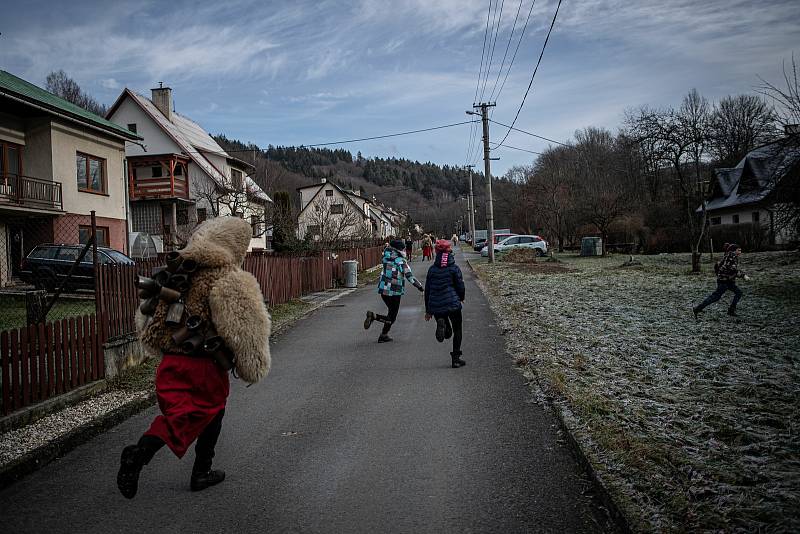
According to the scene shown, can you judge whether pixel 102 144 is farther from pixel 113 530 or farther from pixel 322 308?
pixel 113 530

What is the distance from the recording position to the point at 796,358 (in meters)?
7.43

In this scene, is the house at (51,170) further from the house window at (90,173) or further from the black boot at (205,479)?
the black boot at (205,479)

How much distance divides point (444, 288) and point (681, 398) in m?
3.35

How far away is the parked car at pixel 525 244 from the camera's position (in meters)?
40.4

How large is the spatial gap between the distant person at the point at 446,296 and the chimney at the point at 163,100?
36.7 m

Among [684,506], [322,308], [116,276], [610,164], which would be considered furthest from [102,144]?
[610,164]

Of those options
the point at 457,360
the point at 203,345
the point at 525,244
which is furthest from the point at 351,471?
the point at 525,244

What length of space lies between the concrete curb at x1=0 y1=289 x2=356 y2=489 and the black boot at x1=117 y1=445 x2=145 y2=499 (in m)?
1.59

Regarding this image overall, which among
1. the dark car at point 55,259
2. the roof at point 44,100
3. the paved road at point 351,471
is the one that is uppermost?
the roof at point 44,100

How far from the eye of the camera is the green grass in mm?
11258

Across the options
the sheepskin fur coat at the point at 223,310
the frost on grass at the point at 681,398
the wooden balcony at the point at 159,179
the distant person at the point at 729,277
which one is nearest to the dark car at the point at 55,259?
the frost on grass at the point at 681,398

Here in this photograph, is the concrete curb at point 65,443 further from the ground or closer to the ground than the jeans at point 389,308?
closer to the ground

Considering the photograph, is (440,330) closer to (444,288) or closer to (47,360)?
(444,288)

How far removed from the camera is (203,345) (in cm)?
370
